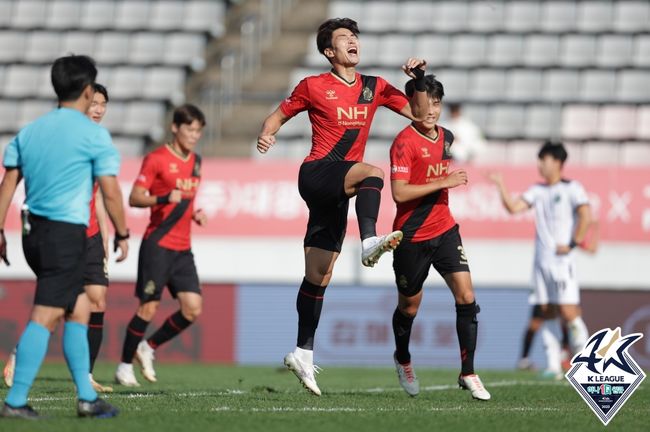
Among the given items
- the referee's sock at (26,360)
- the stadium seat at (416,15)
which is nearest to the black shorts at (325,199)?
the referee's sock at (26,360)

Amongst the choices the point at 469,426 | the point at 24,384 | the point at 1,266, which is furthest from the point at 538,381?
the point at 1,266

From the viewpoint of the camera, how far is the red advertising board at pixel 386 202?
1702 cm

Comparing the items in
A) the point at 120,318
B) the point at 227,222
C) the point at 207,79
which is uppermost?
the point at 207,79

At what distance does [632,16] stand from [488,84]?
116 inches

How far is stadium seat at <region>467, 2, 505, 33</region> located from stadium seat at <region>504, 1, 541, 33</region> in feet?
0.36

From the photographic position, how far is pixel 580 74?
20.6 m

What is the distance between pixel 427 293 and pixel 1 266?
6.21 m

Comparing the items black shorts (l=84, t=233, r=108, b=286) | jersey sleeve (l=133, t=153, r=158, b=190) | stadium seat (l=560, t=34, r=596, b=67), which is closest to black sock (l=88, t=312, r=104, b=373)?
black shorts (l=84, t=233, r=108, b=286)

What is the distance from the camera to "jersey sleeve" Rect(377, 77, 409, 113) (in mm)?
8828

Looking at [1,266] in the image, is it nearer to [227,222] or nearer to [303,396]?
[227,222]

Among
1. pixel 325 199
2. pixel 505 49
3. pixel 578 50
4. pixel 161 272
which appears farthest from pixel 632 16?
pixel 325 199

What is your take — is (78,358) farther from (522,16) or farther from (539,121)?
(522,16)

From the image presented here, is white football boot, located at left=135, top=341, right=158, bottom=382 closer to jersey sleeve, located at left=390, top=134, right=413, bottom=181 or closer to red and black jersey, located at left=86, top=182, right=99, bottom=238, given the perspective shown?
red and black jersey, located at left=86, top=182, right=99, bottom=238

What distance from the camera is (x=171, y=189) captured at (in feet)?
36.3
